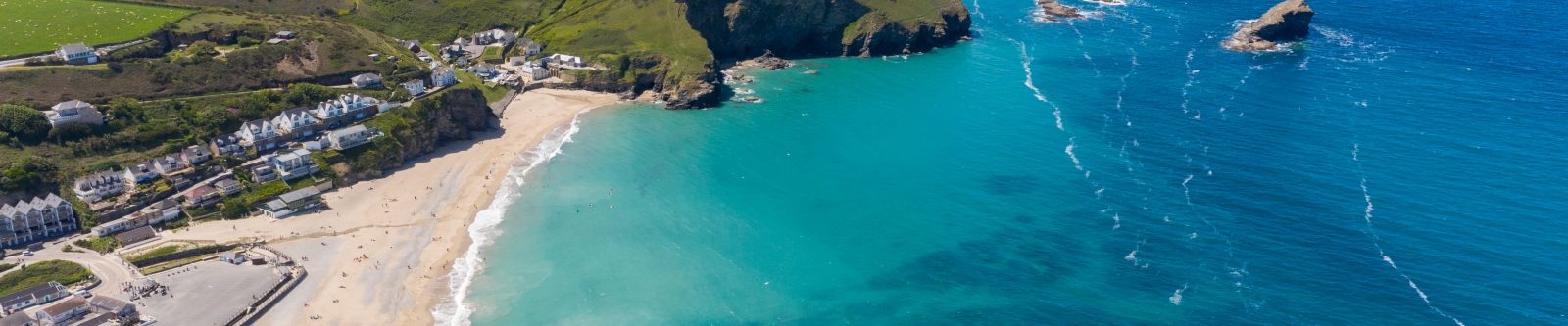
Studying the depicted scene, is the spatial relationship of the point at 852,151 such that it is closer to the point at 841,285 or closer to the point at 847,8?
the point at 841,285

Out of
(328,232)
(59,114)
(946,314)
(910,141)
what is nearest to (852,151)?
(910,141)

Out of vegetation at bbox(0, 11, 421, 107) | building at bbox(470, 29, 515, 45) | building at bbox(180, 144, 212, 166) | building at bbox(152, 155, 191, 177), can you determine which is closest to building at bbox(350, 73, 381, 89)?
vegetation at bbox(0, 11, 421, 107)

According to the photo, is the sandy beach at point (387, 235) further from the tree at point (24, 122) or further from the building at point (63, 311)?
the tree at point (24, 122)

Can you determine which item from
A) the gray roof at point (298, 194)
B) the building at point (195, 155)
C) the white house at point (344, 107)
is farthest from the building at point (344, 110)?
the gray roof at point (298, 194)

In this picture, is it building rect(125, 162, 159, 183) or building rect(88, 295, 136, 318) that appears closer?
building rect(88, 295, 136, 318)

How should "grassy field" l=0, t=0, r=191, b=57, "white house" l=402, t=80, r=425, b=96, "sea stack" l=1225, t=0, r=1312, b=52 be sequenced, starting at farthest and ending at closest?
"sea stack" l=1225, t=0, r=1312, b=52
"white house" l=402, t=80, r=425, b=96
"grassy field" l=0, t=0, r=191, b=57

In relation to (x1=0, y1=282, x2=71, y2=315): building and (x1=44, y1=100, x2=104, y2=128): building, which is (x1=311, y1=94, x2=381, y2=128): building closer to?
(x1=44, y1=100, x2=104, y2=128): building
